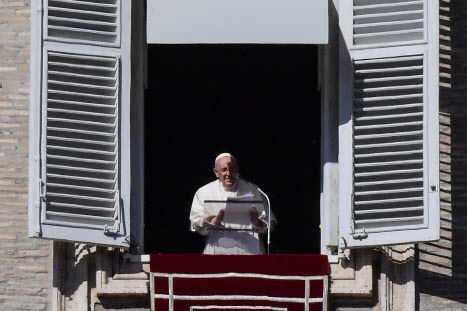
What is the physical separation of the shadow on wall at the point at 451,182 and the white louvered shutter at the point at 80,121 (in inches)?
69.3

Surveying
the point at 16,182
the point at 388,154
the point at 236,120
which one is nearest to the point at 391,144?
the point at 388,154

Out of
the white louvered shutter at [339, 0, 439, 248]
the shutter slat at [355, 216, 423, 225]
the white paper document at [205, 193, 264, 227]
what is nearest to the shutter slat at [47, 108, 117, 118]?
the white paper document at [205, 193, 264, 227]

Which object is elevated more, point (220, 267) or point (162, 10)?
point (162, 10)

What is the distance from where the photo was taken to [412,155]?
12852 millimetres

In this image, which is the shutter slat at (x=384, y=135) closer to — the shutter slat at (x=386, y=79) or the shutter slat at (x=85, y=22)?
the shutter slat at (x=386, y=79)

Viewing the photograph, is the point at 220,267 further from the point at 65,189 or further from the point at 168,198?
the point at 168,198

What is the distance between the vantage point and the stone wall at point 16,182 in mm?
13039

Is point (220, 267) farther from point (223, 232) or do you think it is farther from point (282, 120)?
point (282, 120)

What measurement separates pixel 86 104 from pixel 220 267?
46.7 inches

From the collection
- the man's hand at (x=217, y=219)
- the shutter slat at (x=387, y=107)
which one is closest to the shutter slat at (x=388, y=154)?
the shutter slat at (x=387, y=107)

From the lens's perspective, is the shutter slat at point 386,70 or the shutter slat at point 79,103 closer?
the shutter slat at point 79,103

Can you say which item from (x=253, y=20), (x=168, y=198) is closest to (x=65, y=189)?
(x=253, y=20)

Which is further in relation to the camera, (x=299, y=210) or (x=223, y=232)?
(x=299, y=210)

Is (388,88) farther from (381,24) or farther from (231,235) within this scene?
(231,235)
